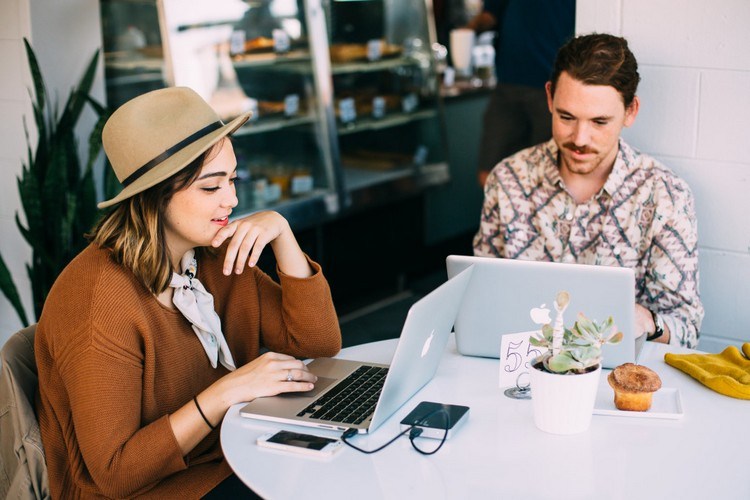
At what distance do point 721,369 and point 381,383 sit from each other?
71cm

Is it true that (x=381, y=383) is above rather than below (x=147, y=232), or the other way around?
below

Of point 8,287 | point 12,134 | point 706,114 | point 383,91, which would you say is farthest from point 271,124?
point 706,114

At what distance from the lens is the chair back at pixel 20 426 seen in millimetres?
1754

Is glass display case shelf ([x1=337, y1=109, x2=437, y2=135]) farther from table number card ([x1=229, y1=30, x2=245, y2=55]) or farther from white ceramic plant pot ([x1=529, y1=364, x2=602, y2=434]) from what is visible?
white ceramic plant pot ([x1=529, y1=364, x2=602, y2=434])

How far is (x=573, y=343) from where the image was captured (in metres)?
1.53

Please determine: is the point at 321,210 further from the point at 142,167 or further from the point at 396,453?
the point at 396,453

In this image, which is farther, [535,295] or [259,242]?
[259,242]

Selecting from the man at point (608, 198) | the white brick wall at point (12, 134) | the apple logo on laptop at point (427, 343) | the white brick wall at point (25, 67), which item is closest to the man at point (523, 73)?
the man at point (608, 198)

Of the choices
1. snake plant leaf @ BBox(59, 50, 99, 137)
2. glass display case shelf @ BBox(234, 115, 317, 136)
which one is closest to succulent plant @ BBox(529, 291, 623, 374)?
snake plant leaf @ BBox(59, 50, 99, 137)

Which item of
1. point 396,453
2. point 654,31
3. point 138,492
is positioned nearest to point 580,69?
point 654,31

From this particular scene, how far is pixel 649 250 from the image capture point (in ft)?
7.79

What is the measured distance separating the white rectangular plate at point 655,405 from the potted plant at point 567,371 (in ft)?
0.32

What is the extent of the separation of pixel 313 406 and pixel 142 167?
0.60 metres

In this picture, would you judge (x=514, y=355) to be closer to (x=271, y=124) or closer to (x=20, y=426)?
(x=20, y=426)
